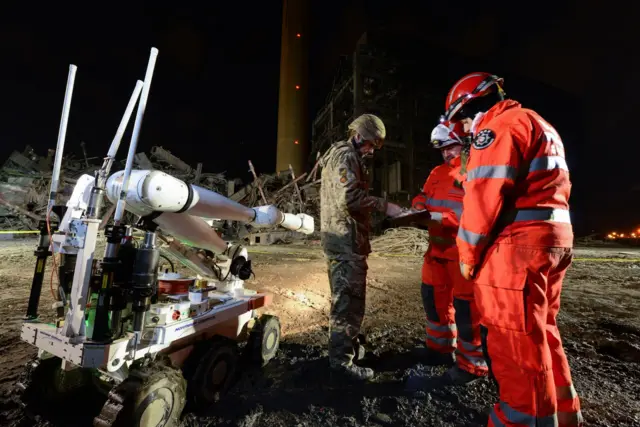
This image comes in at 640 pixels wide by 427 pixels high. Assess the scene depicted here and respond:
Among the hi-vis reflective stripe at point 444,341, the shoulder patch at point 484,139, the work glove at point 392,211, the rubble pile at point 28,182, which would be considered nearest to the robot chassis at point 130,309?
the work glove at point 392,211

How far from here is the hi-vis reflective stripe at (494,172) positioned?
4.91ft

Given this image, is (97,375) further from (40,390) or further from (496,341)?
(496,341)

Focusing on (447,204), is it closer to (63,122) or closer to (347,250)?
(347,250)

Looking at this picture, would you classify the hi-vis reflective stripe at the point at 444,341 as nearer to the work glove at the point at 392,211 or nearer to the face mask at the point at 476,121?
the work glove at the point at 392,211

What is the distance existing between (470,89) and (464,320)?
189cm

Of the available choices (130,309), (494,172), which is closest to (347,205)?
(494,172)

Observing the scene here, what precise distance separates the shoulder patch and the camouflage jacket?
1006mm

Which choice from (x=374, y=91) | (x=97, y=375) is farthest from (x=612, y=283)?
(x=374, y=91)

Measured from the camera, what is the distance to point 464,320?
2574mm

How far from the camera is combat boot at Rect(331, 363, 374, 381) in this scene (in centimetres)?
238

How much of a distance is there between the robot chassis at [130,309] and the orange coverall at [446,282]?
1844 millimetres

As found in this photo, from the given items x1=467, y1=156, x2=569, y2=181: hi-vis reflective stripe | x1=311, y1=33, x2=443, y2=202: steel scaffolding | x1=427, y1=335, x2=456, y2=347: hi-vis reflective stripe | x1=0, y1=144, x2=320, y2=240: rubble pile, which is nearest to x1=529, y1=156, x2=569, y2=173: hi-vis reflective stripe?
x1=467, y1=156, x2=569, y2=181: hi-vis reflective stripe

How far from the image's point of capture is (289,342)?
3164mm

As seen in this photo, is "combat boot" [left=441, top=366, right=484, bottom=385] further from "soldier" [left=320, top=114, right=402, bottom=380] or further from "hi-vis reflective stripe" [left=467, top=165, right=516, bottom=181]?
"hi-vis reflective stripe" [left=467, top=165, right=516, bottom=181]
